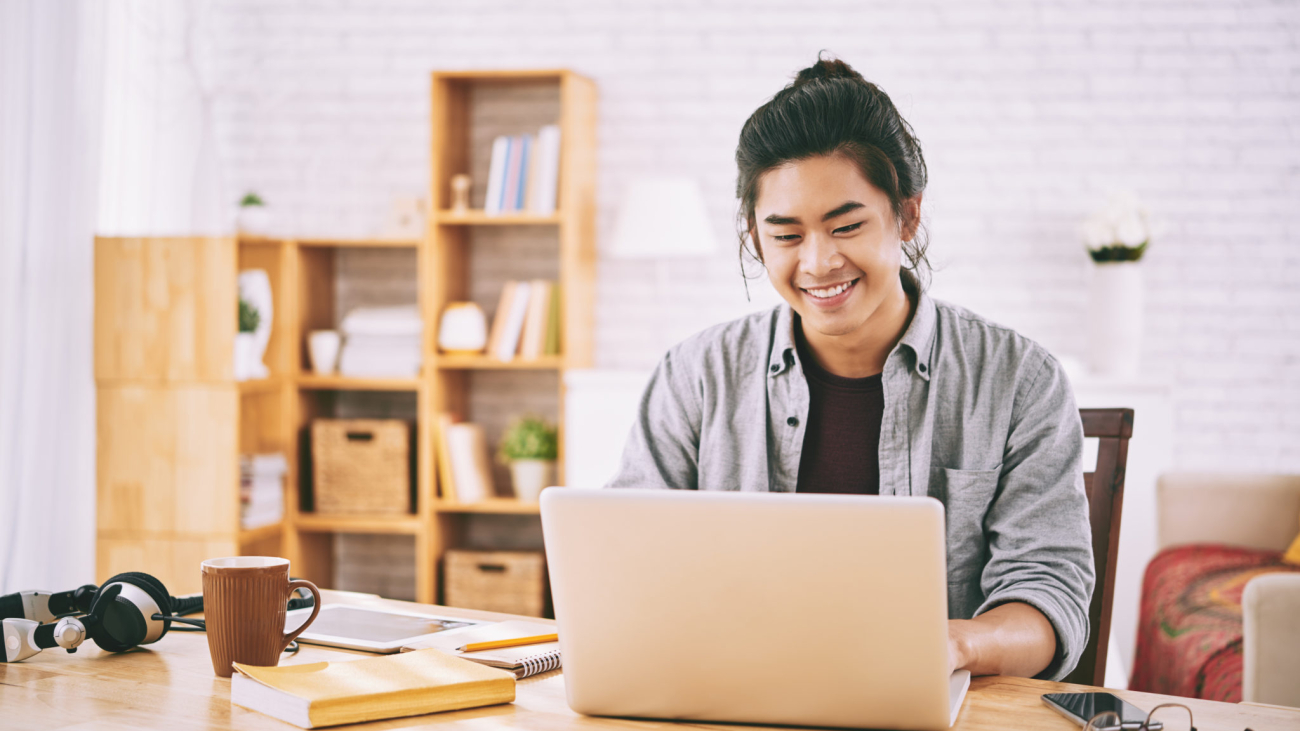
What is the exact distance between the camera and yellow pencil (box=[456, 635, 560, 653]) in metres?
1.19

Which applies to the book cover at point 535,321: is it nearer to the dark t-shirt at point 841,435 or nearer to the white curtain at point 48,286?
the white curtain at point 48,286

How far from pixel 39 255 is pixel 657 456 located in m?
2.16

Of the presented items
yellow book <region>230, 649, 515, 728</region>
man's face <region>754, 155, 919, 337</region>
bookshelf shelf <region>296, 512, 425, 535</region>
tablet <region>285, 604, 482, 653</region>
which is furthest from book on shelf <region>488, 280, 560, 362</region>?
yellow book <region>230, 649, 515, 728</region>

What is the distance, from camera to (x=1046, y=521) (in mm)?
1369

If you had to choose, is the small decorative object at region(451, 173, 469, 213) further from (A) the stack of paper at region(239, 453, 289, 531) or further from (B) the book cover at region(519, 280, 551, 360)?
(A) the stack of paper at region(239, 453, 289, 531)

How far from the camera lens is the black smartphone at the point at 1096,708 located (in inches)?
37.1

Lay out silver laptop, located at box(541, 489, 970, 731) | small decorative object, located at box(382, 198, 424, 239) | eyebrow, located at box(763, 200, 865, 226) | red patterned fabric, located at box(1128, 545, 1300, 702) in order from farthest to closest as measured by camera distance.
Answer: small decorative object, located at box(382, 198, 424, 239) < red patterned fabric, located at box(1128, 545, 1300, 702) < eyebrow, located at box(763, 200, 865, 226) < silver laptop, located at box(541, 489, 970, 731)

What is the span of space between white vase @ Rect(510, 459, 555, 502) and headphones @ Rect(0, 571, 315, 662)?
230 cm

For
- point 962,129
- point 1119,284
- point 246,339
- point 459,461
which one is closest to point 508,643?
point 246,339

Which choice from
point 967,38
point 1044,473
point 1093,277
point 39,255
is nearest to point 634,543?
point 1044,473

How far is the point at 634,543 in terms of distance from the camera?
0.92 metres

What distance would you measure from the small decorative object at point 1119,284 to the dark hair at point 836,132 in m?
2.09

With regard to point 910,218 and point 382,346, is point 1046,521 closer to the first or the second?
point 910,218

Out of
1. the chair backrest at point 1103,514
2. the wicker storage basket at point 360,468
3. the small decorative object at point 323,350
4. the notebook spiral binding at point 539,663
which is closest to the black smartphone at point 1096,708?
the chair backrest at point 1103,514
